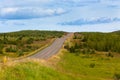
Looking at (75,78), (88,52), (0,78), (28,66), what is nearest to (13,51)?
(88,52)

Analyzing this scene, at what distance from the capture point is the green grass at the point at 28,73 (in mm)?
38344

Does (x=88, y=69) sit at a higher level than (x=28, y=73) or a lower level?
lower

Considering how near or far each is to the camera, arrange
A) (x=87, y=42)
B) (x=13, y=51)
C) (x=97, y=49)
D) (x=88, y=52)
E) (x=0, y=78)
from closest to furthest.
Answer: (x=0, y=78) < (x=13, y=51) < (x=88, y=52) < (x=97, y=49) < (x=87, y=42)

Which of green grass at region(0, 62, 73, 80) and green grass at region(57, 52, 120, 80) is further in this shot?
green grass at region(57, 52, 120, 80)

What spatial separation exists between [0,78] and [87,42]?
152075mm

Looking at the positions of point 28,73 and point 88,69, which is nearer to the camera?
point 28,73

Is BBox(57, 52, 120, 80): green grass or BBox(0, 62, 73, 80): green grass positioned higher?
BBox(0, 62, 73, 80): green grass

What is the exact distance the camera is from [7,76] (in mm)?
37719

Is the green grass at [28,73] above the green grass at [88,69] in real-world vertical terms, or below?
above

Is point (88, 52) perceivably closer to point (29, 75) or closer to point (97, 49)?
point (97, 49)

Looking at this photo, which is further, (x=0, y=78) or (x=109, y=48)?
(x=109, y=48)

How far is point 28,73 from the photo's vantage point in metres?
42.9

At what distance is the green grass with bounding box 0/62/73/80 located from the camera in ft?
126

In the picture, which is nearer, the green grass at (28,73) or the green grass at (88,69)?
the green grass at (28,73)
